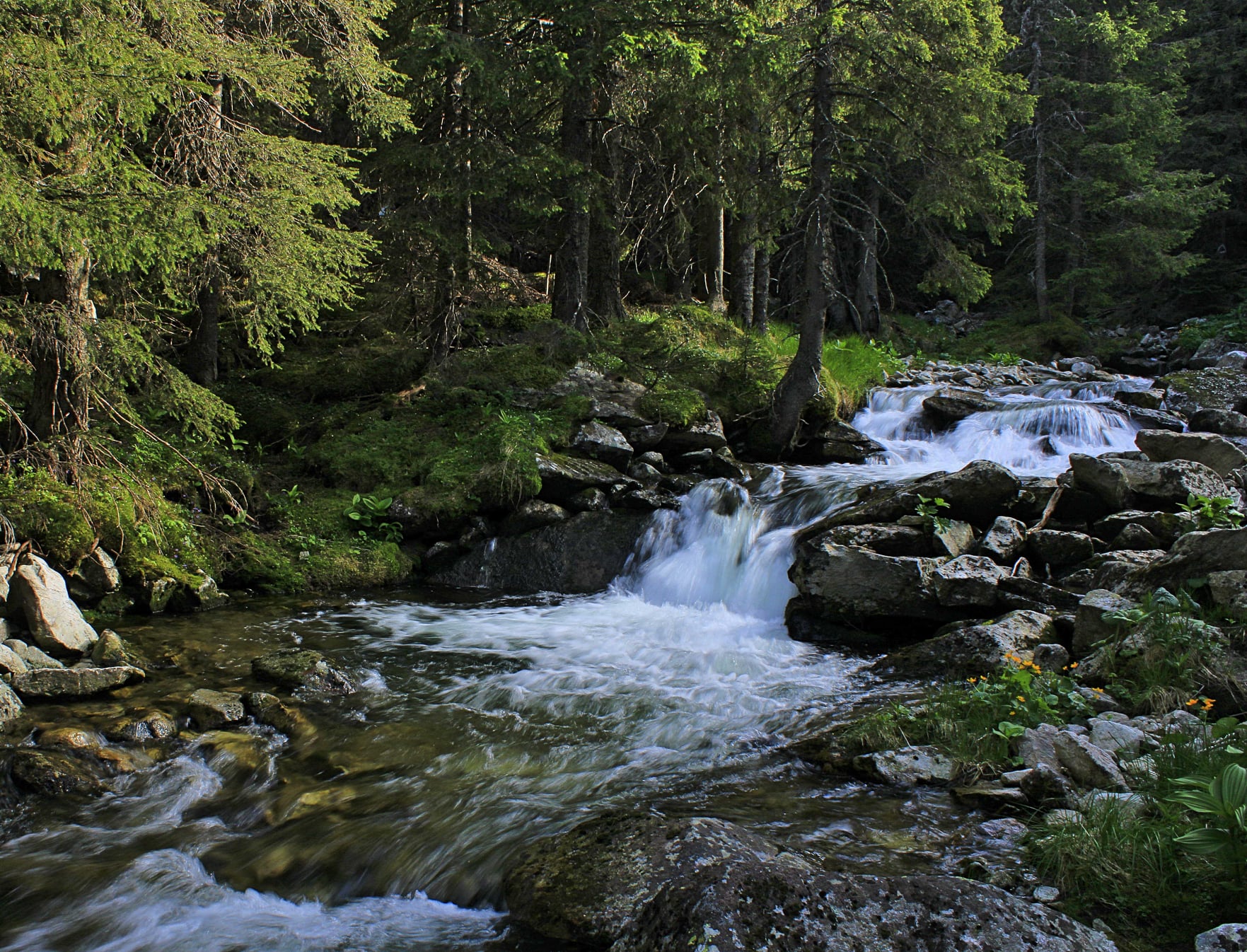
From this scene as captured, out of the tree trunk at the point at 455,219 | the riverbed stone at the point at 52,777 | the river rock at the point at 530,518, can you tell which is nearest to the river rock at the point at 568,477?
the river rock at the point at 530,518

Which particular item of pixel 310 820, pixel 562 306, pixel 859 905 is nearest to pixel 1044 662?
pixel 859 905

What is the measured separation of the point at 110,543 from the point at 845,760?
23.5ft

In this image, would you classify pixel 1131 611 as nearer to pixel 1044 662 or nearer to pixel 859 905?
pixel 1044 662

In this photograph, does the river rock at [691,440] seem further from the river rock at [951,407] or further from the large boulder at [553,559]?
the river rock at [951,407]

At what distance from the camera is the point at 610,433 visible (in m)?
11.6

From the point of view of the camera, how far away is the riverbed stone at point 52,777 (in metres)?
4.75

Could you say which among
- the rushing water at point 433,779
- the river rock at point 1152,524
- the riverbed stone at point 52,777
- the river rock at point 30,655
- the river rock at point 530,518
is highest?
the river rock at point 1152,524

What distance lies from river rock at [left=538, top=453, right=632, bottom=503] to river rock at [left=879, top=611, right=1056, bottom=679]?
5.07m

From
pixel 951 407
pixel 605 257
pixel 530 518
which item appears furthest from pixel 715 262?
pixel 530 518

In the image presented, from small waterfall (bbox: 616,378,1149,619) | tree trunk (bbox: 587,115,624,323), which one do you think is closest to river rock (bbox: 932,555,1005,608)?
small waterfall (bbox: 616,378,1149,619)

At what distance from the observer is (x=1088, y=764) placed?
3.93 meters

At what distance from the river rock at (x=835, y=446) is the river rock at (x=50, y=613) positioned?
9251 mm

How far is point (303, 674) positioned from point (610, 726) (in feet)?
8.00

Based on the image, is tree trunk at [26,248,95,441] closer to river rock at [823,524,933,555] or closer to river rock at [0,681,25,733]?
river rock at [0,681,25,733]
